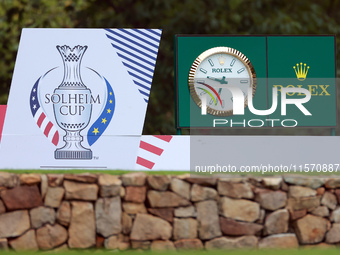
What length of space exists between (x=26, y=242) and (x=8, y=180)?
71cm

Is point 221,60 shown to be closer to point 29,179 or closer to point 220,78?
point 220,78

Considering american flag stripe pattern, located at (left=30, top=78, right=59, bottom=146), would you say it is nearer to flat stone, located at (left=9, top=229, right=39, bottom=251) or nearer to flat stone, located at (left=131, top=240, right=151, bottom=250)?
flat stone, located at (left=9, top=229, right=39, bottom=251)

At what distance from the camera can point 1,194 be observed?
795 centimetres

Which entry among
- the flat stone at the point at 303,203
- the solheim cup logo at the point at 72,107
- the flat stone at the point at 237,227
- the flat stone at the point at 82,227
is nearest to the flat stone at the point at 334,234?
the flat stone at the point at 303,203

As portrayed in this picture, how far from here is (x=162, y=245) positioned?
8.02 m

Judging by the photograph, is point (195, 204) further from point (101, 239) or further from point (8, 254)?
point (8, 254)

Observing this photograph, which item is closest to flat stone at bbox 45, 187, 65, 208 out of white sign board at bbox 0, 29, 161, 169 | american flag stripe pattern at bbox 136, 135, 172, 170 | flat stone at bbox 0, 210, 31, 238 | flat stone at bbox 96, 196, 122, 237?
flat stone at bbox 0, 210, 31, 238

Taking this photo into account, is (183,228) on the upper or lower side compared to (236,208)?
lower

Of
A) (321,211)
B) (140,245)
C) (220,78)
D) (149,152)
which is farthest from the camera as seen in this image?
(220,78)

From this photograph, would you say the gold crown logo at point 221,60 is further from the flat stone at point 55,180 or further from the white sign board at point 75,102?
the flat stone at point 55,180

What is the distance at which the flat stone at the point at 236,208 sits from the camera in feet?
26.5

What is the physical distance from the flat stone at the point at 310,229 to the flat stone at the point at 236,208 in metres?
0.57

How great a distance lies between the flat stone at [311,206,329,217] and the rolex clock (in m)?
1.66

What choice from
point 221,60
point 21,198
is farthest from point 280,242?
point 21,198
